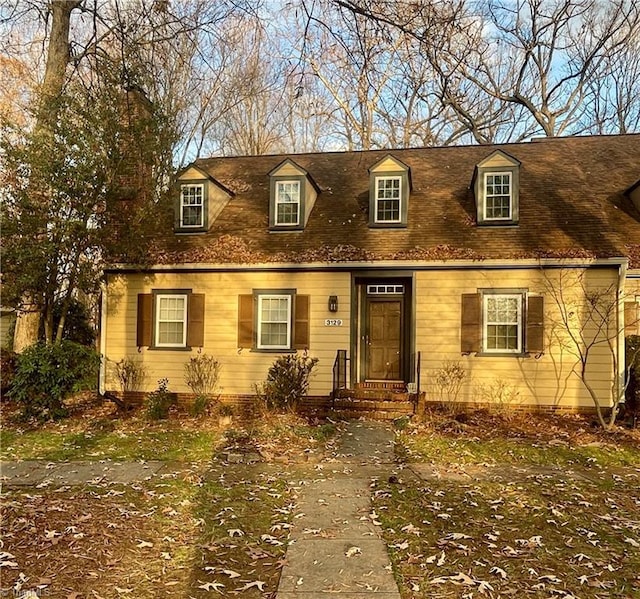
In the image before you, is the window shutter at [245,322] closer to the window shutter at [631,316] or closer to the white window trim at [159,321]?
the white window trim at [159,321]

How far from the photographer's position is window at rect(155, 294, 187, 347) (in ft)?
41.5

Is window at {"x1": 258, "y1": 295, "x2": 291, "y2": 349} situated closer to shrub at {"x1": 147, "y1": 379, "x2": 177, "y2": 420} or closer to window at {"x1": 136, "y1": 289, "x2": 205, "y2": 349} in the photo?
window at {"x1": 136, "y1": 289, "x2": 205, "y2": 349}

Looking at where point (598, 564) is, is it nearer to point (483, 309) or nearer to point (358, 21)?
point (358, 21)

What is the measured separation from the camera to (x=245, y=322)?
40.3 ft

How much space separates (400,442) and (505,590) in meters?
5.13

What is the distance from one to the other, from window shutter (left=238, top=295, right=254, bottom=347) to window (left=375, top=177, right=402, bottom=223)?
3.75 m

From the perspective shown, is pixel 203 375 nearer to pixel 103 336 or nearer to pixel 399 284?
pixel 103 336

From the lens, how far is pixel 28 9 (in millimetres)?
7535

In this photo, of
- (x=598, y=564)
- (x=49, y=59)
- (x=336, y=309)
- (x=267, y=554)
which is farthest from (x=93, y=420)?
(x=598, y=564)

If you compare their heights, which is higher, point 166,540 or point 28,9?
point 28,9

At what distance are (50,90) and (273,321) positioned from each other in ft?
22.8

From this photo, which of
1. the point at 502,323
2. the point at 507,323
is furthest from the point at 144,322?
the point at 507,323

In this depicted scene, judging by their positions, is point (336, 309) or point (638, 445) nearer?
point (638, 445)

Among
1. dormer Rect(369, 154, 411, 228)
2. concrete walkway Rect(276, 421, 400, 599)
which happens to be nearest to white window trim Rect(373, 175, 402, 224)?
dormer Rect(369, 154, 411, 228)
